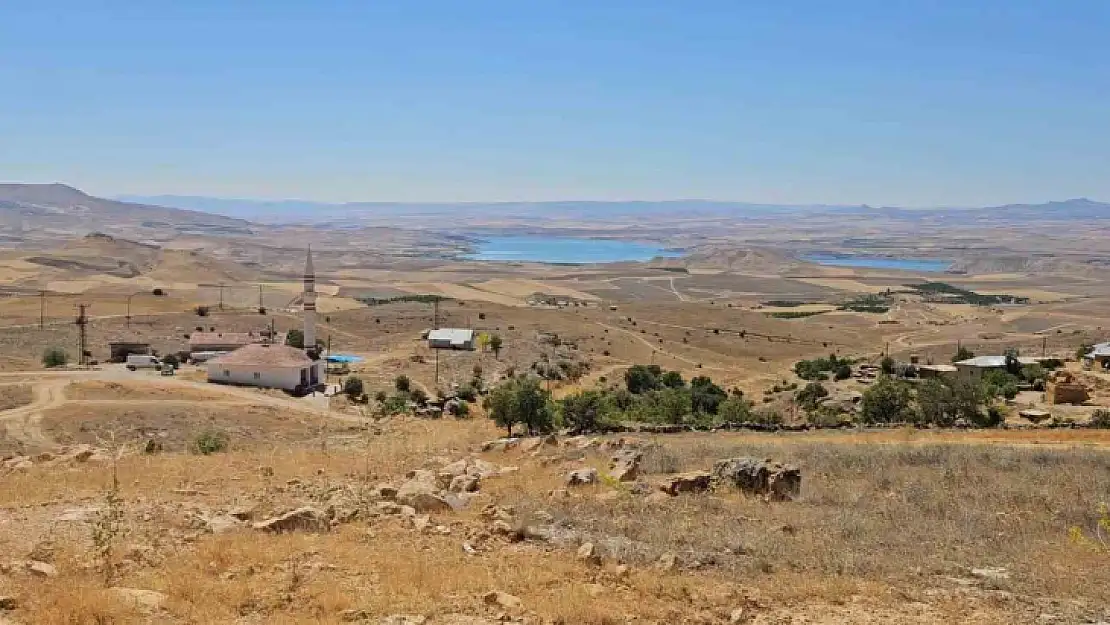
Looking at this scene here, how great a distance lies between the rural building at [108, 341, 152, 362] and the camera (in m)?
58.7

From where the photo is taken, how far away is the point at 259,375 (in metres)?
50.4

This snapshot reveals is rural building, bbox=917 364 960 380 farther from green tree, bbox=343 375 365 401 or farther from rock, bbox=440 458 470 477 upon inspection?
rock, bbox=440 458 470 477

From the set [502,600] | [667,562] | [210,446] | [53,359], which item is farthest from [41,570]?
[53,359]

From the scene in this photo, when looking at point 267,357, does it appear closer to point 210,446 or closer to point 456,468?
point 210,446

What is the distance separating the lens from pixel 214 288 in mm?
128750

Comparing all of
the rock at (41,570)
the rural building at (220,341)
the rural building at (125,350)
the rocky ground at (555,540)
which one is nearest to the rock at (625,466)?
the rocky ground at (555,540)

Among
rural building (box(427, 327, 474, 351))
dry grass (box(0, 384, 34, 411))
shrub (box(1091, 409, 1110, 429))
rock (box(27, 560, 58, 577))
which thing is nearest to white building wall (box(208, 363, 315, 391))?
dry grass (box(0, 384, 34, 411))

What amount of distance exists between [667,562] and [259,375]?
43.1 meters

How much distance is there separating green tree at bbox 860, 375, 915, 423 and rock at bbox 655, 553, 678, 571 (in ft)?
75.1

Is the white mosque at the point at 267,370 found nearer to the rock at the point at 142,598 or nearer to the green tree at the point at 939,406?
the green tree at the point at 939,406

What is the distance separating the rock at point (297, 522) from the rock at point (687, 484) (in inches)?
230

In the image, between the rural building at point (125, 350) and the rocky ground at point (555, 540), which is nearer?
the rocky ground at point (555, 540)

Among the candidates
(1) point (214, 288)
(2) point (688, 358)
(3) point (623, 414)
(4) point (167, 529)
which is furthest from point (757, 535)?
(1) point (214, 288)

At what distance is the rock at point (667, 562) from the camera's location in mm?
10969
